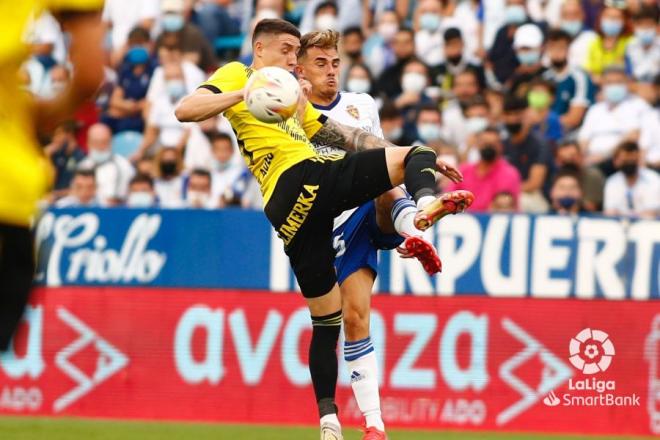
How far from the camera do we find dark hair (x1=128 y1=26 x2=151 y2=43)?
1614 cm

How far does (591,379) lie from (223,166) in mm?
4653

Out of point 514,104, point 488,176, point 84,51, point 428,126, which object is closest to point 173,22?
point 428,126

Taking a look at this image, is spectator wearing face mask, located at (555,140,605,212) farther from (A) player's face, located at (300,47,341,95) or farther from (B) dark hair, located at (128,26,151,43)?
(B) dark hair, located at (128,26,151,43)

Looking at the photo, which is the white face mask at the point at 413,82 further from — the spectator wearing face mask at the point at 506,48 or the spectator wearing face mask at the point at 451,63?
the spectator wearing face mask at the point at 506,48

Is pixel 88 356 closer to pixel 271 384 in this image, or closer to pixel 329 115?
pixel 271 384

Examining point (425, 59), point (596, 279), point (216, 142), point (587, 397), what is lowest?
point (587, 397)

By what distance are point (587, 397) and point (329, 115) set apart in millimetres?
3531

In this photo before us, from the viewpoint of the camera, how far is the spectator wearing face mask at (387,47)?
1515 centimetres

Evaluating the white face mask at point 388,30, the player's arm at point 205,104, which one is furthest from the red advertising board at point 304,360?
the white face mask at point 388,30

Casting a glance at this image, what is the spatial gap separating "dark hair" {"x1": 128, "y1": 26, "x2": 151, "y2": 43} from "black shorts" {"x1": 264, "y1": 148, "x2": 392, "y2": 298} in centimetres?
839

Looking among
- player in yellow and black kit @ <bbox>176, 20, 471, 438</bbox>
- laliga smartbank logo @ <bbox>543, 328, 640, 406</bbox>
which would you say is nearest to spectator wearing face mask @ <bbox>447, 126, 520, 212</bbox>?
laliga smartbank logo @ <bbox>543, 328, 640, 406</bbox>

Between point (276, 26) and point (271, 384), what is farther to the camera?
point (271, 384)

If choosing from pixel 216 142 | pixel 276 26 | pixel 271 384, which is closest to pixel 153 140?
pixel 216 142

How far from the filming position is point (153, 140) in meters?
14.9
